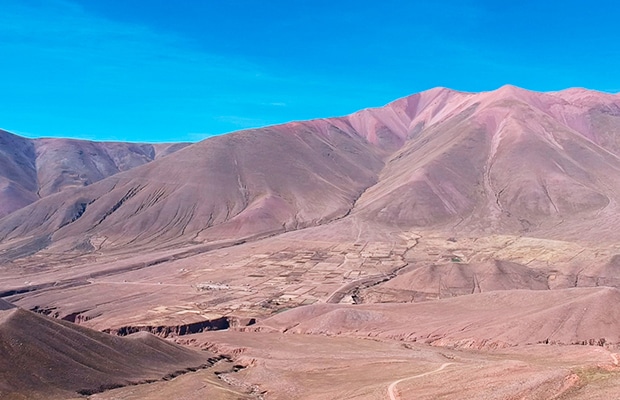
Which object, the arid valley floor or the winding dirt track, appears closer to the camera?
the winding dirt track

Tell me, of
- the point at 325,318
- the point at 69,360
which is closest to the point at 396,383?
the point at 69,360

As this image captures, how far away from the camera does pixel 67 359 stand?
58.3m

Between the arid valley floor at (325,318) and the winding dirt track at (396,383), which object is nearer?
the winding dirt track at (396,383)

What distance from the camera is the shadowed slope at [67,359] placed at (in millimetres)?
52906

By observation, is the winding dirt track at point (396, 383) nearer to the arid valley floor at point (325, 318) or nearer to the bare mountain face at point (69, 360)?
the arid valley floor at point (325, 318)

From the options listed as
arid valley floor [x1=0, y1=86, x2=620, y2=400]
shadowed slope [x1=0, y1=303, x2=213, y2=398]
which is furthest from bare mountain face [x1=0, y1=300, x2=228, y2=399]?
arid valley floor [x1=0, y1=86, x2=620, y2=400]

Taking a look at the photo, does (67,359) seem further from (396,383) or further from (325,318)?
(325,318)

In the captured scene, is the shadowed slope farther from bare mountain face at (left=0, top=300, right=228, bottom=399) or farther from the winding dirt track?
the winding dirt track

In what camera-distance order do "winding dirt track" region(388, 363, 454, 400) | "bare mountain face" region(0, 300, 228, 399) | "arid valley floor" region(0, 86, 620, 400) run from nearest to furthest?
1. "winding dirt track" region(388, 363, 454, 400)
2. "bare mountain face" region(0, 300, 228, 399)
3. "arid valley floor" region(0, 86, 620, 400)

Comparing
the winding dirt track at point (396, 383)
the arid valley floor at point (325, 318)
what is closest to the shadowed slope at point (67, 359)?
the arid valley floor at point (325, 318)

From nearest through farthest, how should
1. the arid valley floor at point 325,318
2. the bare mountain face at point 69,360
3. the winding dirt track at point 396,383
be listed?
the winding dirt track at point 396,383 → the bare mountain face at point 69,360 → the arid valley floor at point 325,318

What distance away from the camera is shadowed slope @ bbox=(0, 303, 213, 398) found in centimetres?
5291

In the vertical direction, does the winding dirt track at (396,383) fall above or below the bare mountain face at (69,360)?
below

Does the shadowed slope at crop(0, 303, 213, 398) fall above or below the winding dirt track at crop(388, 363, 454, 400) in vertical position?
above
